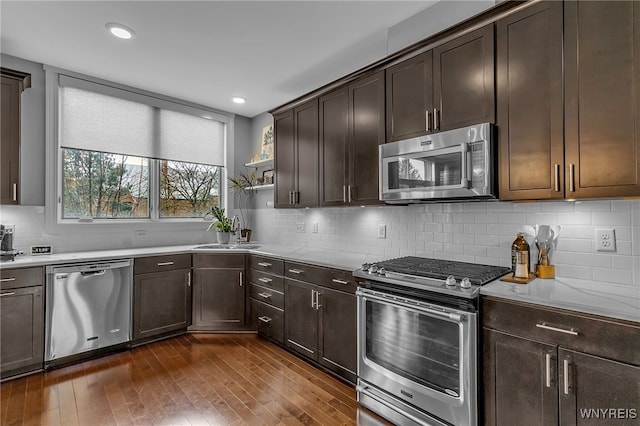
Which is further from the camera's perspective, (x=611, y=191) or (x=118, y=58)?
(x=118, y=58)

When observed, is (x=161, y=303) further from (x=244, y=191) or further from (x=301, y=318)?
(x=244, y=191)

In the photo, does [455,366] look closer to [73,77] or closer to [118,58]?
[118,58]

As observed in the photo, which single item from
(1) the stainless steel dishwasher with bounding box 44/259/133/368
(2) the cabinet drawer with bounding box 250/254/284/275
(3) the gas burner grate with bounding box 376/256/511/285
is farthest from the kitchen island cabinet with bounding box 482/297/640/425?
(1) the stainless steel dishwasher with bounding box 44/259/133/368

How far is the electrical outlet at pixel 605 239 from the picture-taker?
1841mm

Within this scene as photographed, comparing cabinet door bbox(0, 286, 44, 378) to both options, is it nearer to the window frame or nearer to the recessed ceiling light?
the window frame

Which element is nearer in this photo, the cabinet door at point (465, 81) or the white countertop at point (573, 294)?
the white countertop at point (573, 294)

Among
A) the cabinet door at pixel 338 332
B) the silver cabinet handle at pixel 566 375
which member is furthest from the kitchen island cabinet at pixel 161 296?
the silver cabinet handle at pixel 566 375

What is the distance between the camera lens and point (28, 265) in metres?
2.72

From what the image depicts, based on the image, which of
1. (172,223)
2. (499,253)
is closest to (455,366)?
(499,253)

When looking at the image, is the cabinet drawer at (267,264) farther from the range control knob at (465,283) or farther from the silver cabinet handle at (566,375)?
the silver cabinet handle at (566,375)

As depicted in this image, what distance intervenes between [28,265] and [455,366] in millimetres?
3352

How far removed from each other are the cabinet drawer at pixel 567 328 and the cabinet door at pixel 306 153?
6.56ft

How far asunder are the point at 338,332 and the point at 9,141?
3308 millimetres

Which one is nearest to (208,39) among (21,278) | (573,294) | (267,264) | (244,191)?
(267,264)
